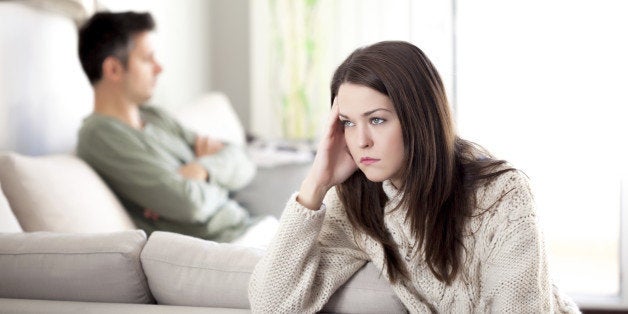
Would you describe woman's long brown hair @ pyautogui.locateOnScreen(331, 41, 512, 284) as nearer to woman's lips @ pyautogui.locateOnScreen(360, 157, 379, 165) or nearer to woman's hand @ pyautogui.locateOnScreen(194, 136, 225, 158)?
woman's lips @ pyautogui.locateOnScreen(360, 157, 379, 165)

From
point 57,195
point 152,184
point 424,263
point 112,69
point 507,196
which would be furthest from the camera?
point 112,69

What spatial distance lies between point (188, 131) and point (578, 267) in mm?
1952

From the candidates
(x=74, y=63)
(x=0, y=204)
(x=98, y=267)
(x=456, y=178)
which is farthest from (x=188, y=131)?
(x=456, y=178)

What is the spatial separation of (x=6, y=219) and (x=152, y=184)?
27.6 inches

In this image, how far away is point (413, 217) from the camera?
1.67 m

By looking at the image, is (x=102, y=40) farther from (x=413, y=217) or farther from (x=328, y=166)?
(x=413, y=217)

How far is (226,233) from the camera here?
291cm

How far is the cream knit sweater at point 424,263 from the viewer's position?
155 centimetres

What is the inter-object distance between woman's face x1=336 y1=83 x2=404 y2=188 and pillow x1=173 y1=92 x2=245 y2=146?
1.96m

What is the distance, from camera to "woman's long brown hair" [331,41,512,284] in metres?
1.57

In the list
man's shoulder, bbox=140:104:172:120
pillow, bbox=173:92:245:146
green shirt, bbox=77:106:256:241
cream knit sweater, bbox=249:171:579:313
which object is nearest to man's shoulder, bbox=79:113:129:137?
green shirt, bbox=77:106:256:241

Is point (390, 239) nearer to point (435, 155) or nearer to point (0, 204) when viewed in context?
point (435, 155)

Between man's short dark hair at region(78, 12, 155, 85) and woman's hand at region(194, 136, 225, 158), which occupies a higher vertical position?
man's short dark hair at region(78, 12, 155, 85)

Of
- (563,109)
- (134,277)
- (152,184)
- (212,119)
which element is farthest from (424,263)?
(563,109)
